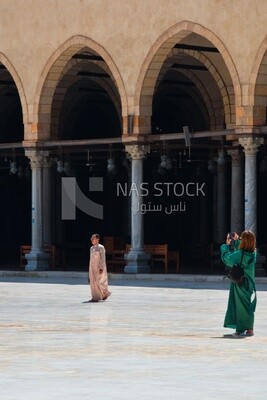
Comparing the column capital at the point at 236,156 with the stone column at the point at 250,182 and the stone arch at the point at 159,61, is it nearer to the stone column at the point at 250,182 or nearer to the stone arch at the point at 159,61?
the stone arch at the point at 159,61

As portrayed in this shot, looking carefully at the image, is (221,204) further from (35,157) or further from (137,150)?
(35,157)

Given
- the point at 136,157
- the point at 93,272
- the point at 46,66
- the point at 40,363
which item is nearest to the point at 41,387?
the point at 40,363

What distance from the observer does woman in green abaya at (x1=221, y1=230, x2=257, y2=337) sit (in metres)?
15.3

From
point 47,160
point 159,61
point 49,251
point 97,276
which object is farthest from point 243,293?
point 47,160

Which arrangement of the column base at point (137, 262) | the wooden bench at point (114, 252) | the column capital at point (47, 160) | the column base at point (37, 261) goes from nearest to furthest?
the column base at point (137, 262), the wooden bench at point (114, 252), the column base at point (37, 261), the column capital at point (47, 160)

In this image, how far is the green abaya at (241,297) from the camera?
15.3 meters

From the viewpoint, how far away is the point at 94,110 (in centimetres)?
4038

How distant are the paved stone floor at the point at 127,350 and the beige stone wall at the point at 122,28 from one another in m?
7.24

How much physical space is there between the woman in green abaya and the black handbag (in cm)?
6

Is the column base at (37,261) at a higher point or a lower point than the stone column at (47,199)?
lower

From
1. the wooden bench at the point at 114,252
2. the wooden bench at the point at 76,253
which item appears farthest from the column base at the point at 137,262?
the wooden bench at the point at 76,253

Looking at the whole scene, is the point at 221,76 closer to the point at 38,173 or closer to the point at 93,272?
the point at 38,173

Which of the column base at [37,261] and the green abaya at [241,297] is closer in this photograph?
the green abaya at [241,297]

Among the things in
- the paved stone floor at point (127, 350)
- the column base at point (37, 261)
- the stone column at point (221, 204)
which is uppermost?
the stone column at point (221, 204)
